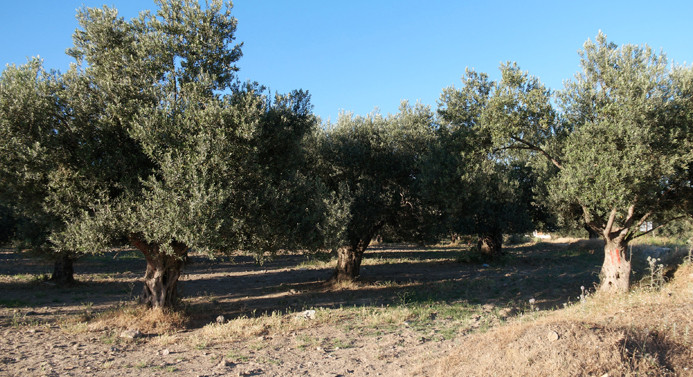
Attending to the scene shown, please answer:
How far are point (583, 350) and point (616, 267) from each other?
30.0 feet

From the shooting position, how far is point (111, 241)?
33.2ft

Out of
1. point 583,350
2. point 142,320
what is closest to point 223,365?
point 142,320

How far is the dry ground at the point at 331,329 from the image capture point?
6.56m

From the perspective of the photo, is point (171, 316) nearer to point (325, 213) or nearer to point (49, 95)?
point (325, 213)

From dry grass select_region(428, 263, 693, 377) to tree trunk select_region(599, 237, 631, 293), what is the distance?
5.76 metres

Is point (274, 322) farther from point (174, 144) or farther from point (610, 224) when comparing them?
point (610, 224)

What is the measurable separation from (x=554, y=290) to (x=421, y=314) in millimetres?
8030

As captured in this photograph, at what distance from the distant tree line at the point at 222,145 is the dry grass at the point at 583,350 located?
4847mm

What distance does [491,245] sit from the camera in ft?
98.9

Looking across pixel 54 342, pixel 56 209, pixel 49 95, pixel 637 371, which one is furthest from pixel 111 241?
pixel 637 371

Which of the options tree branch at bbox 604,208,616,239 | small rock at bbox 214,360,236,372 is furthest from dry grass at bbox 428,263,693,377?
tree branch at bbox 604,208,616,239

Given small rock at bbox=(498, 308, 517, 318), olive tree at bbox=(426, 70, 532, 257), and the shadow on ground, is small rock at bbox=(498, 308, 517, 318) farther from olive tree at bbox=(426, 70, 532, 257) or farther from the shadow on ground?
olive tree at bbox=(426, 70, 532, 257)

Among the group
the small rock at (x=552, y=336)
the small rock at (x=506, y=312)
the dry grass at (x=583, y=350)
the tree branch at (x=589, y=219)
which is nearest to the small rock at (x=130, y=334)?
the dry grass at (x=583, y=350)

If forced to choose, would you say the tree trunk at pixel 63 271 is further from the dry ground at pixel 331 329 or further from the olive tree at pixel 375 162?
the olive tree at pixel 375 162
